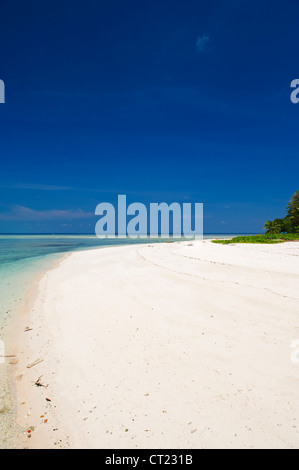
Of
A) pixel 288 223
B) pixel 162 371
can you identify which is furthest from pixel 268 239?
pixel 162 371

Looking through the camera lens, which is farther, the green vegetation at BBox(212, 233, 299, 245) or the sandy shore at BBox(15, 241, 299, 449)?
the green vegetation at BBox(212, 233, 299, 245)

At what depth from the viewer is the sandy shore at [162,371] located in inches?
119

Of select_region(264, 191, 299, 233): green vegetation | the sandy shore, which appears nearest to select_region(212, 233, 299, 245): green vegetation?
select_region(264, 191, 299, 233): green vegetation

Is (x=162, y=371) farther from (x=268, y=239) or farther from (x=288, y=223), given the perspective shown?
(x=288, y=223)

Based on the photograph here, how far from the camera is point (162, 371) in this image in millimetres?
4242

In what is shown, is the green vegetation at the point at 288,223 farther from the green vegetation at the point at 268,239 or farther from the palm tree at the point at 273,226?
the green vegetation at the point at 268,239

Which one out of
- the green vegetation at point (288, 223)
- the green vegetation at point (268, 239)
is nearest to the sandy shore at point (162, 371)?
the green vegetation at point (268, 239)

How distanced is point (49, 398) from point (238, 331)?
4.27m

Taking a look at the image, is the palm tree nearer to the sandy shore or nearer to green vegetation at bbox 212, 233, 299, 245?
green vegetation at bbox 212, 233, 299, 245

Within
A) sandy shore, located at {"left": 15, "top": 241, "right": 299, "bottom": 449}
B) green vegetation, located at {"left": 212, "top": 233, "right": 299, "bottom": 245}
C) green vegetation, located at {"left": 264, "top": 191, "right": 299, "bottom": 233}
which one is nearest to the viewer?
sandy shore, located at {"left": 15, "top": 241, "right": 299, "bottom": 449}

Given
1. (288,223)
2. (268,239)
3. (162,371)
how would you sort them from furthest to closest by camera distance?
1. (288,223)
2. (268,239)
3. (162,371)

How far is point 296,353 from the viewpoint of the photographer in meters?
4.54

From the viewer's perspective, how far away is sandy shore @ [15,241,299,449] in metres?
3.03

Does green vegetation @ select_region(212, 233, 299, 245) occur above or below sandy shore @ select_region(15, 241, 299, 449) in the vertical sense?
above
